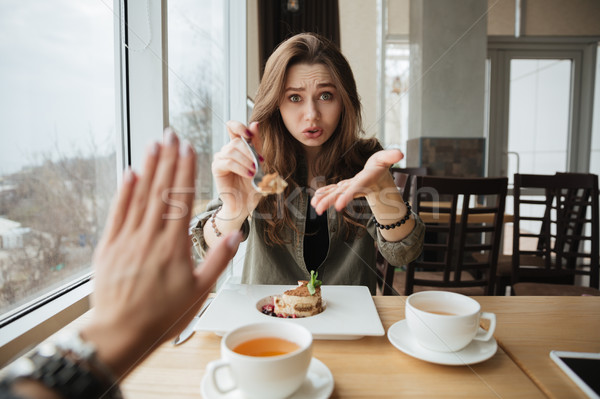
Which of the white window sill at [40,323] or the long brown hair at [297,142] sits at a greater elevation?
the long brown hair at [297,142]

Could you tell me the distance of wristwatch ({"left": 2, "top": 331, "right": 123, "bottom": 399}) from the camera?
0.23m

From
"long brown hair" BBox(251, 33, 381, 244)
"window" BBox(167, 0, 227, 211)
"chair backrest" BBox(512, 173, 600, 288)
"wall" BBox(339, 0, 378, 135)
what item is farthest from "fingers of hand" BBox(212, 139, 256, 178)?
"wall" BBox(339, 0, 378, 135)

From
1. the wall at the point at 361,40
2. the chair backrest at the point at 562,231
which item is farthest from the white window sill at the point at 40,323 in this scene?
the wall at the point at 361,40

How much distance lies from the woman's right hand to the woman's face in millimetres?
263

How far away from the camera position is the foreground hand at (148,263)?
0.86ft

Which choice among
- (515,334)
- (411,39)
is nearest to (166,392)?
(515,334)

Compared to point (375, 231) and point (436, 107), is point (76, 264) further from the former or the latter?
point (436, 107)

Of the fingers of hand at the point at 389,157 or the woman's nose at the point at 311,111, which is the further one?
the woman's nose at the point at 311,111

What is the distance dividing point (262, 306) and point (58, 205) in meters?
0.50

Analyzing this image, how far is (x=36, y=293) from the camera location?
779mm

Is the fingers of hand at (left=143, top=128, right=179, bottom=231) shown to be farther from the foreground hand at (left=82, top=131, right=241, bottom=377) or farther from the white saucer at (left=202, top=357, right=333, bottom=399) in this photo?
the white saucer at (left=202, top=357, right=333, bottom=399)

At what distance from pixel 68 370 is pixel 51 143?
723 millimetres

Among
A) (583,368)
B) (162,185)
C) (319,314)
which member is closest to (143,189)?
(162,185)

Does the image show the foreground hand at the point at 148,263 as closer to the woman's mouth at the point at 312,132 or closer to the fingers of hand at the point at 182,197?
the fingers of hand at the point at 182,197
